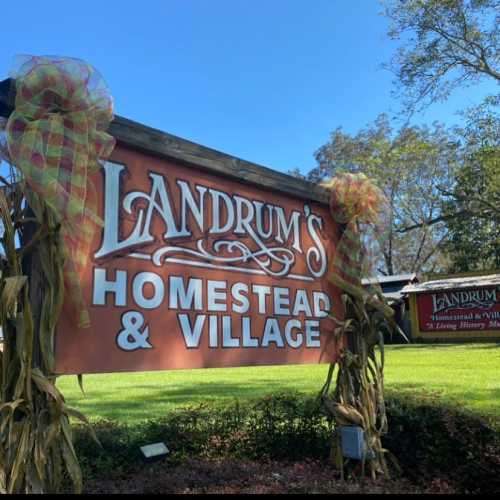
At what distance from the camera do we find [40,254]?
2502 millimetres

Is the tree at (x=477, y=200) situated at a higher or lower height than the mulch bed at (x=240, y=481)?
higher

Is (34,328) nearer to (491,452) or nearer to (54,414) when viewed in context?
(54,414)

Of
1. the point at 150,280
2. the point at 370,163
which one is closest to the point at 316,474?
the point at 150,280

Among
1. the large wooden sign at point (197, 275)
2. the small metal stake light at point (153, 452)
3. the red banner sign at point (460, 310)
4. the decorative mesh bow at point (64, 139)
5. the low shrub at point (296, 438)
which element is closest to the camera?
the decorative mesh bow at point (64, 139)

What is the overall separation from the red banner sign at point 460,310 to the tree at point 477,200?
12.2 ft

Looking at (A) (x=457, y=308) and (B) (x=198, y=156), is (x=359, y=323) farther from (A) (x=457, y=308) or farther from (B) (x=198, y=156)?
(A) (x=457, y=308)

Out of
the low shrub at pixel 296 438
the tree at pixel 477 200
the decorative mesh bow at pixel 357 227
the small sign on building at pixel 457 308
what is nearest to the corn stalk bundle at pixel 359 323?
the decorative mesh bow at pixel 357 227

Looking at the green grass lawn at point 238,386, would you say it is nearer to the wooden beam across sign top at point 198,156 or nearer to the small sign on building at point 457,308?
the wooden beam across sign top at point 198,156

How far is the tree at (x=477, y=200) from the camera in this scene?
17.8 metres

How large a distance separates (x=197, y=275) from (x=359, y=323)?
1532mm

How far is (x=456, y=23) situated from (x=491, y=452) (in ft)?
51.2

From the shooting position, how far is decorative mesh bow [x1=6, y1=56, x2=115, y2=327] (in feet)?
8.00

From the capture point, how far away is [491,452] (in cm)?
364

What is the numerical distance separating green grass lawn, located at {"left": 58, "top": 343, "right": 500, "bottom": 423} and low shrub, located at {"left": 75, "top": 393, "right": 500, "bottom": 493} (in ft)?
5.16
